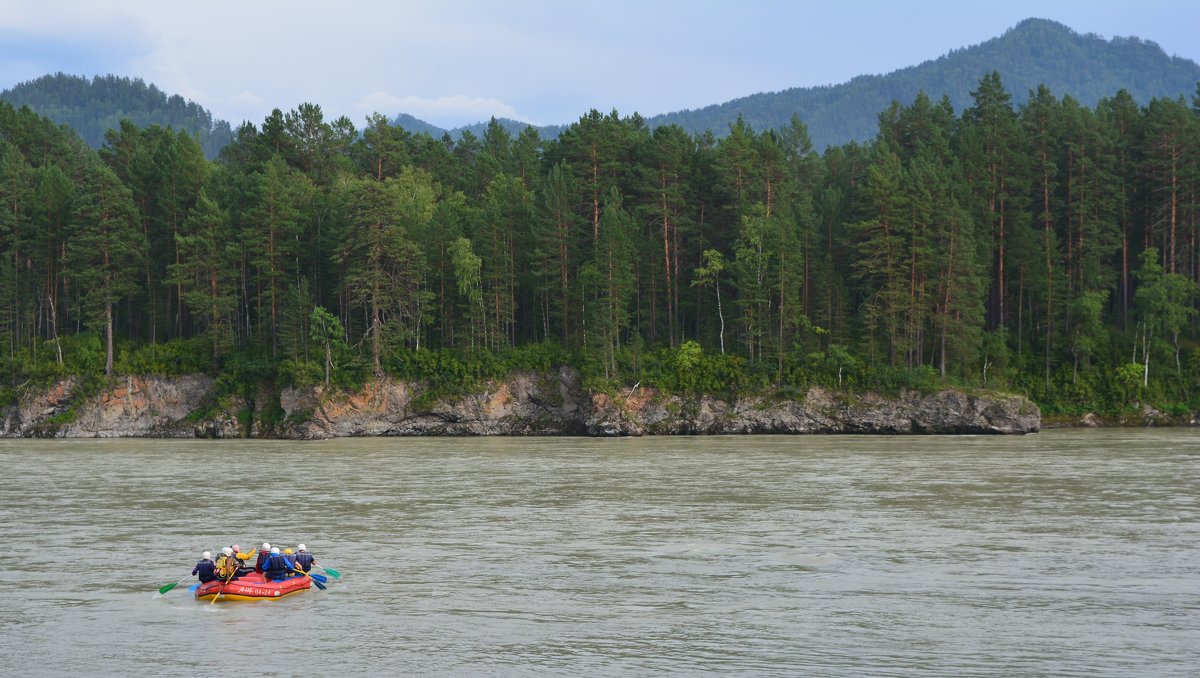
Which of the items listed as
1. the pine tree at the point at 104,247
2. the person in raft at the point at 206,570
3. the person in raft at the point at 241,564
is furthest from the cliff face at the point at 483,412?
the person in raft at the point at 206,570

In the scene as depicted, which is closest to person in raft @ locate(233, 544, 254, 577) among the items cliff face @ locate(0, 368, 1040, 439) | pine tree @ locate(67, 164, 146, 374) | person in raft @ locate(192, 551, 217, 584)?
person in raft @ locate(192, 551, 217, 584)

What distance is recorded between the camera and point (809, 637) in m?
22.7

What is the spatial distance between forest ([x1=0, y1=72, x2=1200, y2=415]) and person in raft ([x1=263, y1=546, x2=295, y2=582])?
5633 centimetres

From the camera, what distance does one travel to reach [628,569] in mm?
29797

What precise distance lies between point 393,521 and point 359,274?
170ft

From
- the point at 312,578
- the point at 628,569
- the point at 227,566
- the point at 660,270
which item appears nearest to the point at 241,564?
the point at 227,566

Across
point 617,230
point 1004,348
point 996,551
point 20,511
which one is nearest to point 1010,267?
point 1004,348

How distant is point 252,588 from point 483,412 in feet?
193

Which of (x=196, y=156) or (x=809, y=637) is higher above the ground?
(x=196, y=156)

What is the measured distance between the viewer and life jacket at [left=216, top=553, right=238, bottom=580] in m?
26.6

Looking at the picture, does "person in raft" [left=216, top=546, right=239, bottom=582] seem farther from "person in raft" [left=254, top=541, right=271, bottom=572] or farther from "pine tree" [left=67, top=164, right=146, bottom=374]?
"pine tree" [left=67, top=164, right=146, bottom=374]

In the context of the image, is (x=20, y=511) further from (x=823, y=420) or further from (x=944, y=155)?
(x=944, y=155)

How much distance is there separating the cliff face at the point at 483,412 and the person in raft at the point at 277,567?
184ft

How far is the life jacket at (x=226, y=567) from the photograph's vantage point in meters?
26.6
